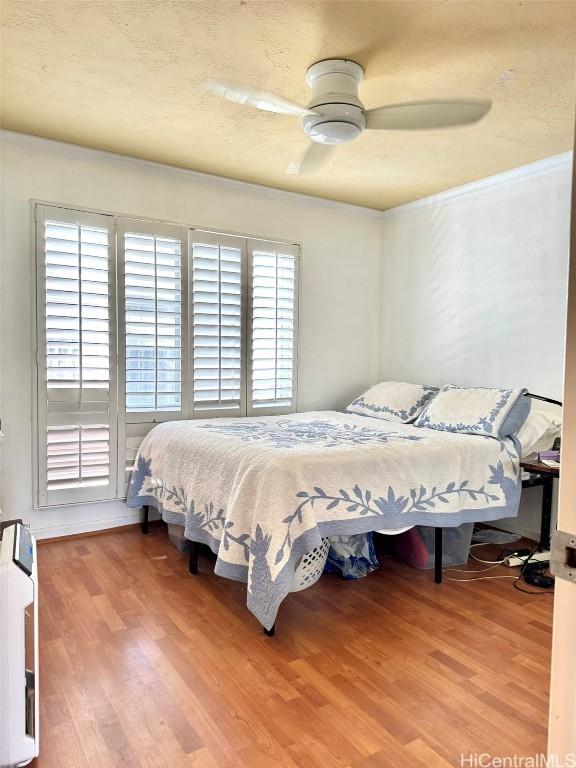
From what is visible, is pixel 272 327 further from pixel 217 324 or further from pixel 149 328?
pixel 149 328

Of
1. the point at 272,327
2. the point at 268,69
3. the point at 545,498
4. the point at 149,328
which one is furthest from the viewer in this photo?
the point at 272,327

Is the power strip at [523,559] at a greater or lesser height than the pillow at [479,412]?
lesser

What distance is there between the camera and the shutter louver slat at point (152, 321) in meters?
3.54

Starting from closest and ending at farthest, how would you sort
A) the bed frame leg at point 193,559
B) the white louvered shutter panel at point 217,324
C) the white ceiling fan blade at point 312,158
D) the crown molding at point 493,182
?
the white ceiling fan blade at point 312,158 < the bed frame leg at point 193,559 < the crown molding at point 493,182 < the white louvered shutter panel at point 217,324

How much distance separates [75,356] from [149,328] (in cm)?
52

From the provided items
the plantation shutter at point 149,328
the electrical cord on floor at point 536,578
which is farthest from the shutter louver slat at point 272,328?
the electrical cord on floor at point 536,578

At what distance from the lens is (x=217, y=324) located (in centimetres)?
388

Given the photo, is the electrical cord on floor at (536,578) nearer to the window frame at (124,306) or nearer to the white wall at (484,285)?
the white wall at (484,285)

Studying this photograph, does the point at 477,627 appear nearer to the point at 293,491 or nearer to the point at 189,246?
the point at 293,491

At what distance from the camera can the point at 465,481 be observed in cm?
283

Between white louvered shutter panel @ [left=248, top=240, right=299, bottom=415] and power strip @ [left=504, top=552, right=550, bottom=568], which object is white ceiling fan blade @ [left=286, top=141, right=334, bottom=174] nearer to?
white louvered shutter panel @ [left=248, top=240, right=299, bottom=415]

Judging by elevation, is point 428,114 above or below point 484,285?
above

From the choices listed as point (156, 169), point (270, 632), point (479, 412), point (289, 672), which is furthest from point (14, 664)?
point (156, 169)

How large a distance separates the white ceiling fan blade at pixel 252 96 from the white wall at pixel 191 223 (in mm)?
1623
